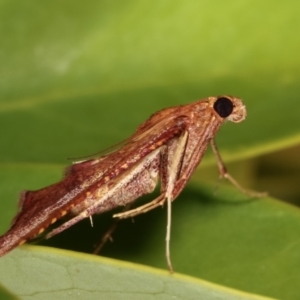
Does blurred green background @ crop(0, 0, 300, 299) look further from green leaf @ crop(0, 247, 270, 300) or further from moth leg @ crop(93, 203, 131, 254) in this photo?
green leaf @ crop(0, 247, 270, 300)

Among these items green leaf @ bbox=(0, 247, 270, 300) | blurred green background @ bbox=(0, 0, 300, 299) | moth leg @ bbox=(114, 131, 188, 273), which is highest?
blurred green background @ bbox=(0, 0, 300, 299)

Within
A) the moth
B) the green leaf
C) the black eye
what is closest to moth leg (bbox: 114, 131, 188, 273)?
the moth

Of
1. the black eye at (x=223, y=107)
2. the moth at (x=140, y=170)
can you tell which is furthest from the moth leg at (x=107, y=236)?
the black eye at (x=223, y=107)

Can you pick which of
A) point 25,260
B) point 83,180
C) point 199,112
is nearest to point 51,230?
point 83,180

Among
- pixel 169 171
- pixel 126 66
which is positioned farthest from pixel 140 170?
pixel 126 66

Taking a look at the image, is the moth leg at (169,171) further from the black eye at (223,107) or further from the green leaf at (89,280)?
the green leaf at (89,280)

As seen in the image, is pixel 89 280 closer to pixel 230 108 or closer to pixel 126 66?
pixel 230 108

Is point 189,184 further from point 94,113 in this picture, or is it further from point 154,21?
point 154,21
